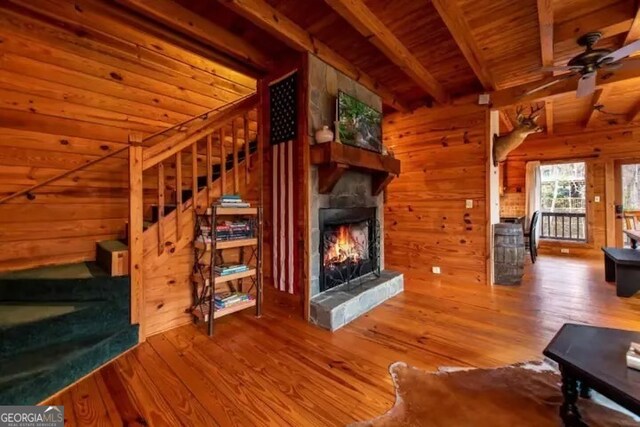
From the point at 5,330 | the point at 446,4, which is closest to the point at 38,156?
the point at 5,330

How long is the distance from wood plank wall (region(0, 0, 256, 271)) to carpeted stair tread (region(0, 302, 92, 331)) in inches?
27.4

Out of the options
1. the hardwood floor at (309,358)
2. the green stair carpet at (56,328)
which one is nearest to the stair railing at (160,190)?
the green stair carpet at (56,328)

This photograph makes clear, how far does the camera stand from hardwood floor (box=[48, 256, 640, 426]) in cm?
162

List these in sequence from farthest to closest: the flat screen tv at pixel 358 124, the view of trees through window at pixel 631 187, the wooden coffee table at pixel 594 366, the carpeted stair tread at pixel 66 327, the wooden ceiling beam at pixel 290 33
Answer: the view of trees through window at pixel 631 187, the flat screen tv at pixel 358 124, the wooden ceiling beam at pixel 290 33, the carpeted stair tread at pixel 66 327, the wooden coffee table at pixel 594 366

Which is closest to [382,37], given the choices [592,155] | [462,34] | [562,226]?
[462,34]

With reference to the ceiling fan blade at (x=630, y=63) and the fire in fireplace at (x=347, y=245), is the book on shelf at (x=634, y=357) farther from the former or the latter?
the ceiling fan blade at (x=630, y=63)

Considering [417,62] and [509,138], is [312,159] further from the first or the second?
[509,138]

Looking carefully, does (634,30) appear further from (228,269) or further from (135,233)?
(135,233)

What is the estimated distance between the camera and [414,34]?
113 inches

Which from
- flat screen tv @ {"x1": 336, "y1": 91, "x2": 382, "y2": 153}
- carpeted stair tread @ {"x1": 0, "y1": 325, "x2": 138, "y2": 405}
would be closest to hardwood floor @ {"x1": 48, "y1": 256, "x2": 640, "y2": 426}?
carpeted stair tread @ {"x1": 0, "y1": 325, "x2": 138, "y2": 405}

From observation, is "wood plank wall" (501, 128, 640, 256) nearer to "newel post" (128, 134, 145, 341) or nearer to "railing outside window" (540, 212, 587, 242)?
"railing outside window" (540, 212, 587, 242)

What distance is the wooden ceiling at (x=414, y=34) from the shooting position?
2432mm

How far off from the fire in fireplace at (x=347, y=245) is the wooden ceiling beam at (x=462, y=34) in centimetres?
205

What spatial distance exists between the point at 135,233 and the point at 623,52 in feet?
14.2
